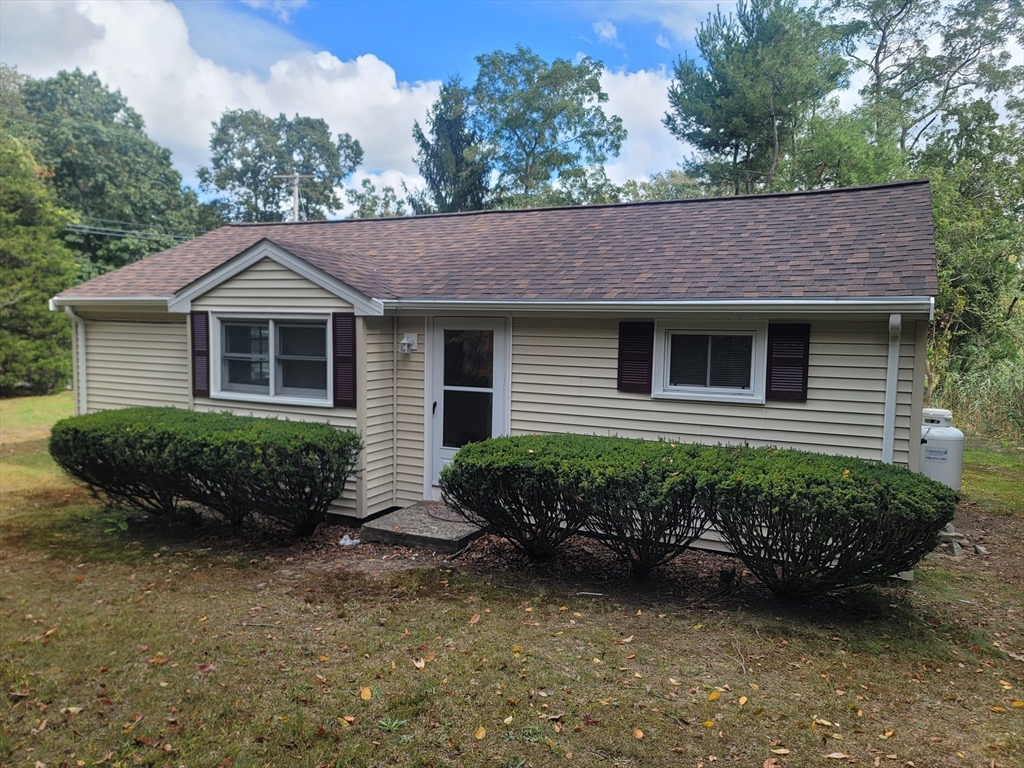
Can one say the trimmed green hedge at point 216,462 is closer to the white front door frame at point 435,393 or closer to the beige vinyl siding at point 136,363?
the white front door frame at point 435,393

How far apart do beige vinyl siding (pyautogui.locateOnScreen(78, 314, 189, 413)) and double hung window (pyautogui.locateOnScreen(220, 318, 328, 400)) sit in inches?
56.3

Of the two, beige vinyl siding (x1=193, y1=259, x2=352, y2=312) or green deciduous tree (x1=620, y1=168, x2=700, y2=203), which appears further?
green deciduous tree (x1=620, y1=168, x2=700, y2=203)

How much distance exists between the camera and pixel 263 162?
38.1m

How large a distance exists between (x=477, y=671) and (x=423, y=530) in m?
2.70

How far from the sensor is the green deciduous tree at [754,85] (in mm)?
19641

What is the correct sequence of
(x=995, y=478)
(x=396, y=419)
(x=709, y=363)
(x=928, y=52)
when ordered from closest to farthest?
(x=709, y=363), (x=396, y=419), (x=995, y=478), (x=928, y=52)

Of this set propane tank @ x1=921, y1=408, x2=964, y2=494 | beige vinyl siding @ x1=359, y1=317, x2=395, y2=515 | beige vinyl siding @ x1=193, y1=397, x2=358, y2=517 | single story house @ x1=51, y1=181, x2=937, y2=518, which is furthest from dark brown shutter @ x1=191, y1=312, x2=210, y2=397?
propane tank @ x1=921, y1=408, x2=964, y2=494

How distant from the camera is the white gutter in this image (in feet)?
31.6

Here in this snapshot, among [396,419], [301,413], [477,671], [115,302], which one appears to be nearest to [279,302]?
[301,413]

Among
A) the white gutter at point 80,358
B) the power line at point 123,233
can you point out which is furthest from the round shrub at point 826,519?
the power line at point 123,233

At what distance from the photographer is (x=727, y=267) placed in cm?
651

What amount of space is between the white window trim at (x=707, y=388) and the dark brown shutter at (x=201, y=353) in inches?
201

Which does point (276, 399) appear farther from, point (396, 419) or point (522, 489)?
point (522, 489)

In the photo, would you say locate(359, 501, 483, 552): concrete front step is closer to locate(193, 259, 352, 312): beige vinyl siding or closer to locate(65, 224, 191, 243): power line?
locate(193, 259, 352, 312): beige vinyl siding
